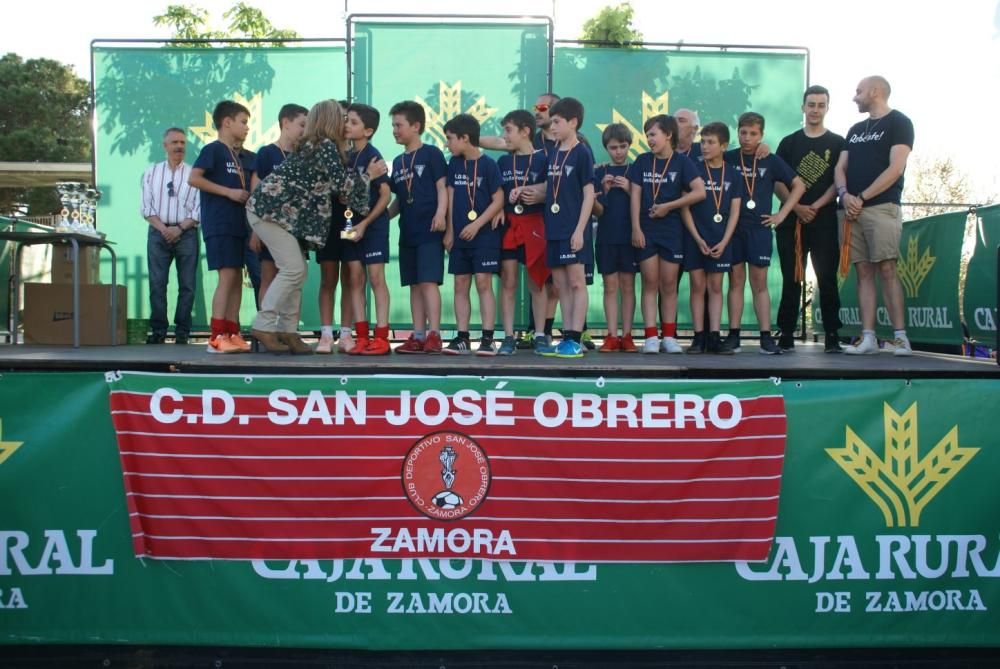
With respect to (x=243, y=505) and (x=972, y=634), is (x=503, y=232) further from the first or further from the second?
(x=972, y=634)

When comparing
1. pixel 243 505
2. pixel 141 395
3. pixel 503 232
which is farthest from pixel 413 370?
pixel 503 232

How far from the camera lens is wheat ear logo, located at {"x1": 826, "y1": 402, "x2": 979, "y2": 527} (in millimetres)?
3924

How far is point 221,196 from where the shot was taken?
5.59 m

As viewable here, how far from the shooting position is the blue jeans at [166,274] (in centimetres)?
694

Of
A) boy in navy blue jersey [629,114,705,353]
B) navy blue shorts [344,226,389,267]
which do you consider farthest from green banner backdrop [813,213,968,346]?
navy blue shorts [344,226,389,267]

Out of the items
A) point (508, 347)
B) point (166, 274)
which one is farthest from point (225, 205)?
point (508, 347)

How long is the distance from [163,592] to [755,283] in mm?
4417

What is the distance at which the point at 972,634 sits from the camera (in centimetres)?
388

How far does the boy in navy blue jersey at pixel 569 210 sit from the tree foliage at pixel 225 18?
9.19 metres

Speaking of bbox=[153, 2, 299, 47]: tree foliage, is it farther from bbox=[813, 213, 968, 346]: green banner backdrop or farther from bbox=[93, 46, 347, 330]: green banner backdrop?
bbox=[813, 213, 968, 346]: green banner backdrop

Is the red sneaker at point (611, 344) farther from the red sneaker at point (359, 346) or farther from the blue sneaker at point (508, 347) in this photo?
the red sneaker at point (359, 346)

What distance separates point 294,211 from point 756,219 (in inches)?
130

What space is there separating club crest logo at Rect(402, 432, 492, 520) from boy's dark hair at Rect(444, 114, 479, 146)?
2628 mm

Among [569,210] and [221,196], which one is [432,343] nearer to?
[569,210]
